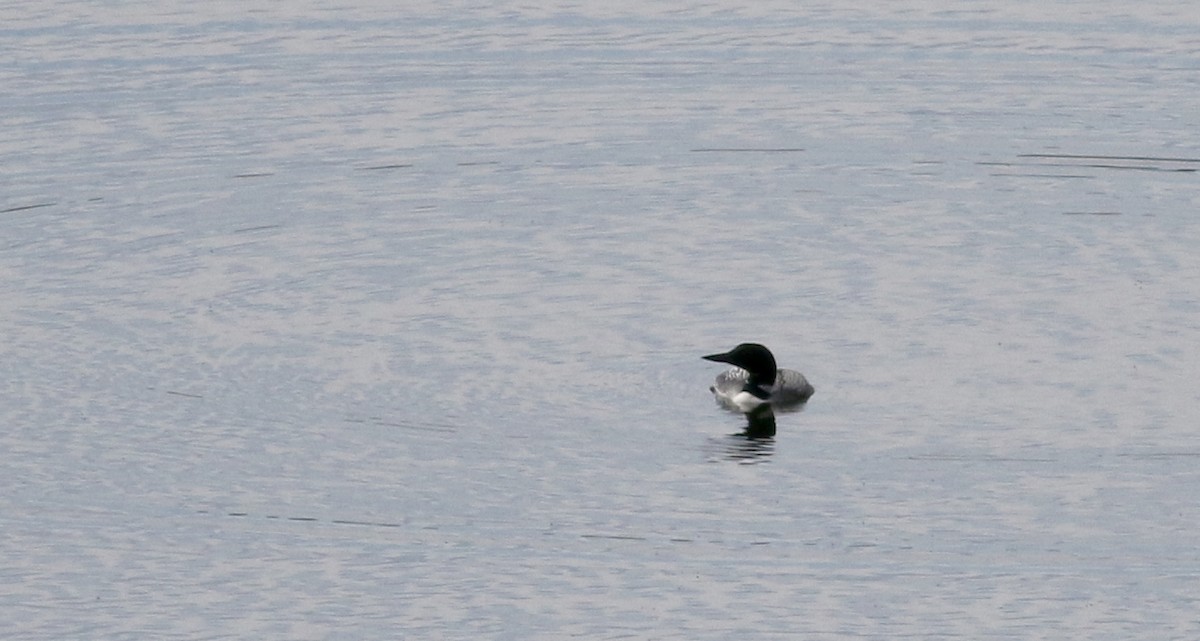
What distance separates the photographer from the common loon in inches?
830

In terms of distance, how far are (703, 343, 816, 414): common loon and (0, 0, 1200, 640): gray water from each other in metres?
0.18

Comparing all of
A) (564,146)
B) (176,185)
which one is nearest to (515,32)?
(564,146)

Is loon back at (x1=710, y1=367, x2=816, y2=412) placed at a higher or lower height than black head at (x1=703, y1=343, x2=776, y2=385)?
lower

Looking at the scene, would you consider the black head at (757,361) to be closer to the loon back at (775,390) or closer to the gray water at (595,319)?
the loon back at (775,390)

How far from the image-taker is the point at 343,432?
2033 cm

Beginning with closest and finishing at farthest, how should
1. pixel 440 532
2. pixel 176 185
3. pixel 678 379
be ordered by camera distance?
pixel 440 532, pixel 678 379, pixel 176 185

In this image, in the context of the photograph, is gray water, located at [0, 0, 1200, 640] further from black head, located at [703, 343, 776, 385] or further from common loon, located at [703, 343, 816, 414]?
black head, located at [703, 343, 776, 385]

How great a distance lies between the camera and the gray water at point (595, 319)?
1752 centimetres

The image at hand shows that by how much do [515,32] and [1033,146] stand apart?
8639mm

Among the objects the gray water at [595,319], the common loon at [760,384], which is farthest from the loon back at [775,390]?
the gray water at [595,319]

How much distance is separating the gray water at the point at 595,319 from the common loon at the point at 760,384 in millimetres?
183

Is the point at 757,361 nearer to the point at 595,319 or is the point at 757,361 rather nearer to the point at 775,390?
the point at 775,390

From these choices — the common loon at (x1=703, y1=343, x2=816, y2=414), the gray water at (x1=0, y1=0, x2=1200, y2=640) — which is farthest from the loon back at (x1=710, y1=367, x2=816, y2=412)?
the gray water at (x1=0, y1=0, x2=1200, y2=640)

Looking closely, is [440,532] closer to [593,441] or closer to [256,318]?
[593,441]
